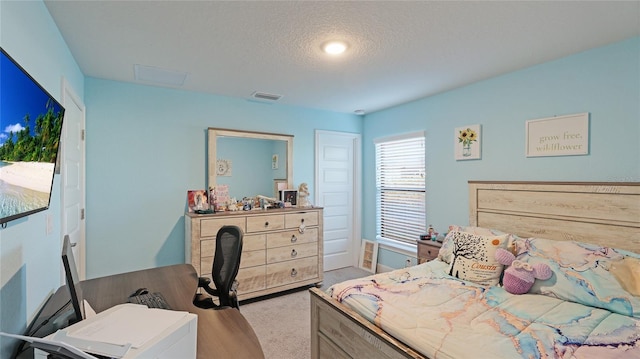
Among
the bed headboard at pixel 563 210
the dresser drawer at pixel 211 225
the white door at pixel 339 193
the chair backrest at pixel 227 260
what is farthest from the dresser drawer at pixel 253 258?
the bed headboard at pixel 563 210

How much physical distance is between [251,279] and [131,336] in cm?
244

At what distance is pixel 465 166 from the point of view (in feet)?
10.8

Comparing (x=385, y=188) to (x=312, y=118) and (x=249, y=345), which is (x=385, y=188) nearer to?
(x=312, y=118)

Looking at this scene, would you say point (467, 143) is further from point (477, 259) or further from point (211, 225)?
point (211, 225)

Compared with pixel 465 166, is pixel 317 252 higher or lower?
lower

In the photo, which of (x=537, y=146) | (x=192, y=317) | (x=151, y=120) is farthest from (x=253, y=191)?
(x=537, y=146)

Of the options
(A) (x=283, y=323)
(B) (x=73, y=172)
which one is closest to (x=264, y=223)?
(A) (x=283, y=323)

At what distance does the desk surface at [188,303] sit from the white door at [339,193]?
2.43m

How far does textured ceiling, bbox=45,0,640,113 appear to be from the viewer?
175cm

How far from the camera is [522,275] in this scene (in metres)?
2.05

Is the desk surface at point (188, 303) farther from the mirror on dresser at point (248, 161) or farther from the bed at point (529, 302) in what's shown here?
the mirror on dresser at point (248, 161)

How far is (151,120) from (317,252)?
245 cm

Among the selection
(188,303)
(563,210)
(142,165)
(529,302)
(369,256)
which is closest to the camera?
(188,303)

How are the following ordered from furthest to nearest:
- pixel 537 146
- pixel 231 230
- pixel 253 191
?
pixel 253 191, pixel 537 146, pixel 231 230
